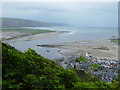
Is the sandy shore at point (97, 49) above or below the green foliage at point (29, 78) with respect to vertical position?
below

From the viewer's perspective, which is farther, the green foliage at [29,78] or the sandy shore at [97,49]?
the sandy shore at [97,49]

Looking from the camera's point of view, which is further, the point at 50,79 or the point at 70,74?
the point at 70,74

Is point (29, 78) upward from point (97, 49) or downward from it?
upward

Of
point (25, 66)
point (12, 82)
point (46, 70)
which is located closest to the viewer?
point (12, 82)

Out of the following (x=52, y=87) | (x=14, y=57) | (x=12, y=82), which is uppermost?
(x=14, y=57)

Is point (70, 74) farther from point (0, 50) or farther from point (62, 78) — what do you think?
point (0, 50)

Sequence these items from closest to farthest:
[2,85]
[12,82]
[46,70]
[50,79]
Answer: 1. [2,85]
2. [12,82]
3. [50,79]
4. [46,70]

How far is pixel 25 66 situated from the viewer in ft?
26.1

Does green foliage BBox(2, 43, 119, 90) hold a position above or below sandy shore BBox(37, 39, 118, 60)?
above

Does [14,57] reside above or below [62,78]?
above

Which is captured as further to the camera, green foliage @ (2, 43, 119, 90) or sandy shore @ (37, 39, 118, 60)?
sandy shore @ (37, 39, 118, 60)

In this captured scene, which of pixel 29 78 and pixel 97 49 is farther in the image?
pixel 97 49

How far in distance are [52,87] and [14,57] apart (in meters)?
2.65

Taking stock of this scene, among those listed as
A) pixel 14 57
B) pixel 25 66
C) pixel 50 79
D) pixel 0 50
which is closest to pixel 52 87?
pixel 50 79
